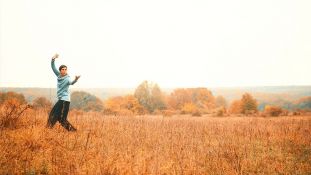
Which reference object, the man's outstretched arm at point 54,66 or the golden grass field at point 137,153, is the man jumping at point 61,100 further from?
the golden grass field at point 137,153

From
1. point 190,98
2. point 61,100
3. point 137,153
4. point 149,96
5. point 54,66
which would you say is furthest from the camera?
point 190,98

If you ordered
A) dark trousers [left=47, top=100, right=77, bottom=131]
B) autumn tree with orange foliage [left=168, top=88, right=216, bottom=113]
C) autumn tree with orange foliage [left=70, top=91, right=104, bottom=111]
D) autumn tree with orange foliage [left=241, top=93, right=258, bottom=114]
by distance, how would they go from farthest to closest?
1. autumn tree with orange foliage [left=168, top=88, right=216, bottom=113]
2. autumn tree with orange foliage [left=241, top=93, right=258, bottom=114]
3. autumn tree with orange foliage [left=70, top=91, right=104, bottom=111]
4. dark trousers [left=47, top=100, right=77, bottom=131]

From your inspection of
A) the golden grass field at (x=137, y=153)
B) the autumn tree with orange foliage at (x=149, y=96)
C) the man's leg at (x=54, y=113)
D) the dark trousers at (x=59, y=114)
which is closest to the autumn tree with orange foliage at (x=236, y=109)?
the autumn tree with orange foliage at (x=149, y=96)

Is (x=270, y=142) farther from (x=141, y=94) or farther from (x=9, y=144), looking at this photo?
(x=141, y=94)

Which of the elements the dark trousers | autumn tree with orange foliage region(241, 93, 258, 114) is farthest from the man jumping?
autumn tree with orange foliage region(241, 93, 258, 114)

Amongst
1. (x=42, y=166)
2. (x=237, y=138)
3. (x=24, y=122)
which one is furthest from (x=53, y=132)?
(x=237, y=138)

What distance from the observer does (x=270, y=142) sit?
413 inches

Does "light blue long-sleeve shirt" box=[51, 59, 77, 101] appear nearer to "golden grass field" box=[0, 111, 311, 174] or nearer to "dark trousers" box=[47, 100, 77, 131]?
"dark trousers" box=[47, 100, 77, 131]

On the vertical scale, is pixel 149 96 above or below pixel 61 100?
below

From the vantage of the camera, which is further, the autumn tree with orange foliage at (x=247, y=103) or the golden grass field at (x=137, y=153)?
the autumn tree with orange foliage at (x=247, y=103)

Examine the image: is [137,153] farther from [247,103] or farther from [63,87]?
[247,103]

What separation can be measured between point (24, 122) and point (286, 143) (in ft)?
27.4

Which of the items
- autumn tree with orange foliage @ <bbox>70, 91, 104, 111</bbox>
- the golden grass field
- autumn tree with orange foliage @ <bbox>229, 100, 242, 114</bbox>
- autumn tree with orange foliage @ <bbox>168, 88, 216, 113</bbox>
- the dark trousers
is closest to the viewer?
the golden grass field

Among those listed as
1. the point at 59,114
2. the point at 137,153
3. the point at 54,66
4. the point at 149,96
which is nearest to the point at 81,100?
the point at 149,96
